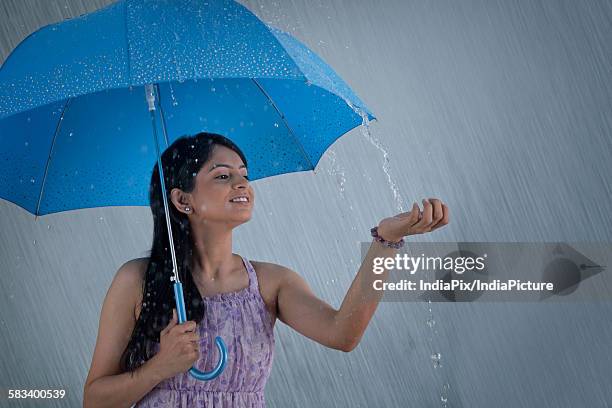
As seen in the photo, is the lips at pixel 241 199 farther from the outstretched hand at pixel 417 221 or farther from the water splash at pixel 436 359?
the water splash at pixel 436 359

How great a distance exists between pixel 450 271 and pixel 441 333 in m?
0.45

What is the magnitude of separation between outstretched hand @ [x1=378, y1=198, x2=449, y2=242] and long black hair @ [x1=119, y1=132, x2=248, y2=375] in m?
0.52

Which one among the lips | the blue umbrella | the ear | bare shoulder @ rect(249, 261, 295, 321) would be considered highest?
the blue umbrella

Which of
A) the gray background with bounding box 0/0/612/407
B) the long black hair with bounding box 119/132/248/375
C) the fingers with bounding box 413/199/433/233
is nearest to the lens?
the fingers with bounding box 413/199/433/233

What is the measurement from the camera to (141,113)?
2.63 meters

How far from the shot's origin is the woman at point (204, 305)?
2135 millimetres

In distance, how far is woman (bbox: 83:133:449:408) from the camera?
2.13 meters

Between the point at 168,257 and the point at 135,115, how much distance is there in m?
0.53

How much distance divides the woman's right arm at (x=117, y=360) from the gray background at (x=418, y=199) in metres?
3.66

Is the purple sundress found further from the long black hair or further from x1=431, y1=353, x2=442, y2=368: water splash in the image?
x1=431, y1=353, x2=442, y2=368: water splash

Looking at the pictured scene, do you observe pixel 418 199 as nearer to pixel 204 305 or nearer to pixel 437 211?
pixel 204 305

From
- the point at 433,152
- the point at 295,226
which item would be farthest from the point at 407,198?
the point at 295,226

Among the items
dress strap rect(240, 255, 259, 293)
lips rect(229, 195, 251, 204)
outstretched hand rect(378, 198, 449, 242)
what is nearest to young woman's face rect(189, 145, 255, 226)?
lips rect(229, 195, 251, 204)

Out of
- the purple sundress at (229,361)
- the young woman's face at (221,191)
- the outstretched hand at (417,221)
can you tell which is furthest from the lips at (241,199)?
the outstretched hand at (417,221)
